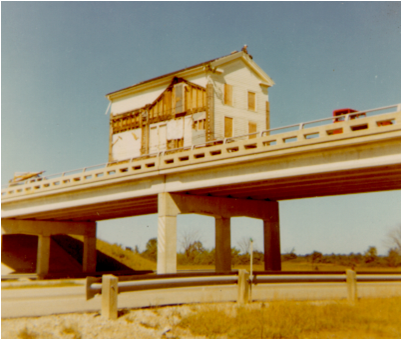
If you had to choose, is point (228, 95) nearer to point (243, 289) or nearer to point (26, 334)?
point (243, 289)

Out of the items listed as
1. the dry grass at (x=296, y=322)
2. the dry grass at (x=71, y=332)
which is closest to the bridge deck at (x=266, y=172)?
the dry grass at (x=296, y=322)

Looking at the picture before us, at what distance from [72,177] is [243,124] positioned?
50.2 feet

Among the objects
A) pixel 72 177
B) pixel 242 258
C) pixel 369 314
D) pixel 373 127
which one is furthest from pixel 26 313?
pixel 242 258

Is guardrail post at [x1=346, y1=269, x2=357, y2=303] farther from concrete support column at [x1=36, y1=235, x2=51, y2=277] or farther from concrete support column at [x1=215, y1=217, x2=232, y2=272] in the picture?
concrete support column at [x1=36, y1=235, x2=51, y2=277]

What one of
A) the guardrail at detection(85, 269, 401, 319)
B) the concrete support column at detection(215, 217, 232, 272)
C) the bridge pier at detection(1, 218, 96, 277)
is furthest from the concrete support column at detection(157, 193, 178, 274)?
the bridge pier at detection(1, 218, 96, 277)

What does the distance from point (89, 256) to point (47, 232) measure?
5872mm

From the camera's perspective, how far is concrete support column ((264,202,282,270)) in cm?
3416

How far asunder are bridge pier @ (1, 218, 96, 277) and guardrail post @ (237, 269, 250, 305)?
35901 millimetres

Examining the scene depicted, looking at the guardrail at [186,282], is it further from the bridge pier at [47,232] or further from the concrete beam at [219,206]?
the bridge pier at [47,232]

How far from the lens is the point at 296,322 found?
36.4 ft

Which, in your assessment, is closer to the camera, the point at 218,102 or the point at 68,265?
the point at 218,102

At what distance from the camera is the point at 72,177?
35250 millimetres

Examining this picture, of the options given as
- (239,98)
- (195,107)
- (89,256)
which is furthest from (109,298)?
(89,256)

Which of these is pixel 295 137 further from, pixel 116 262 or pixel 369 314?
pixel 116 262
